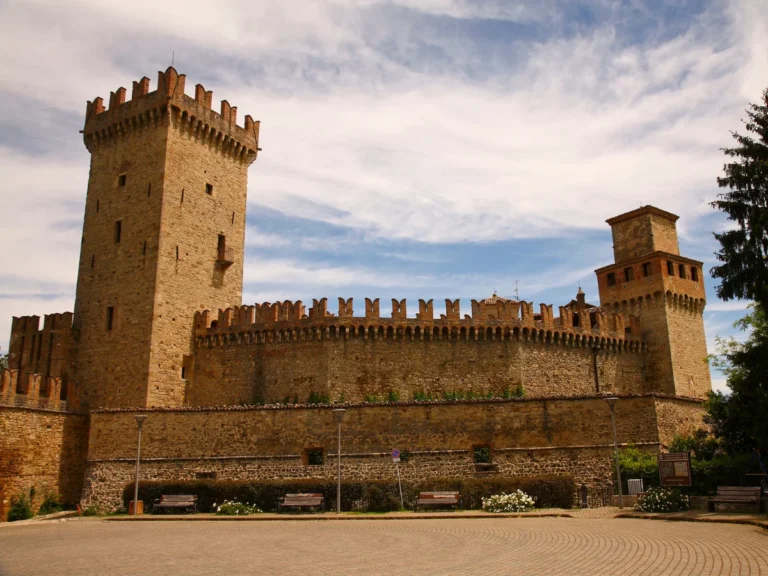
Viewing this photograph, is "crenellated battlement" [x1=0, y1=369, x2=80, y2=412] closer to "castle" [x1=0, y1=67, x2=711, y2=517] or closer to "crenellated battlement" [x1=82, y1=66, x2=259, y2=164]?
"castle" [x1=0, y1=67, x2=711, y2=517]

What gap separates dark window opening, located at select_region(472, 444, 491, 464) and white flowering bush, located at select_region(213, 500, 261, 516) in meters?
7.50

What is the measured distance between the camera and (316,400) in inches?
1151

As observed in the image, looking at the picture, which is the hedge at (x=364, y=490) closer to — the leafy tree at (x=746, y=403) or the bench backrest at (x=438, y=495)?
the bench backrest at (x=438, y=495)

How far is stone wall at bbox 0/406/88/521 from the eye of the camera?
24391mm

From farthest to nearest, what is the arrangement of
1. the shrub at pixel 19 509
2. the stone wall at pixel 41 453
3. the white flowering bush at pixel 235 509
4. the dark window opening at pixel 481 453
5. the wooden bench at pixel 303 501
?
the stone wall at pixel 41 453 → the shrub at pixel 19 509 → the dark window opening at pixel 481 453 → the white flowering bush at pixel 235 509 → the wooden bench at pixel 303 501

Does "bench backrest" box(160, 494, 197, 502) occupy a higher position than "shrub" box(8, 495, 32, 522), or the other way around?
"bench backrest" box(160, 494, 197, 502)

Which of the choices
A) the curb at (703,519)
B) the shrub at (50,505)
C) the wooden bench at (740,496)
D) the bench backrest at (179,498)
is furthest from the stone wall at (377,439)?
the wooden bench at (740,496)

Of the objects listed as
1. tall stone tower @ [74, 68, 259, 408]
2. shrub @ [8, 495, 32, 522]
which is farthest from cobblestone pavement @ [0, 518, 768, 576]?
tall stone tower @ [74, 68, 259, 408]

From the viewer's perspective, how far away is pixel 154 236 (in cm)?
3058

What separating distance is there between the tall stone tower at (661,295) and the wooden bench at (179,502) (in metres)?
24.7

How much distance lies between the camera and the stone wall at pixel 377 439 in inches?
906

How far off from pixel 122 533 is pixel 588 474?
564 inches

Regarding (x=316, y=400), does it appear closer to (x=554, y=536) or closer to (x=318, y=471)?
(x=318, y=471)

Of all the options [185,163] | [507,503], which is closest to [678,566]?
[507,503]
